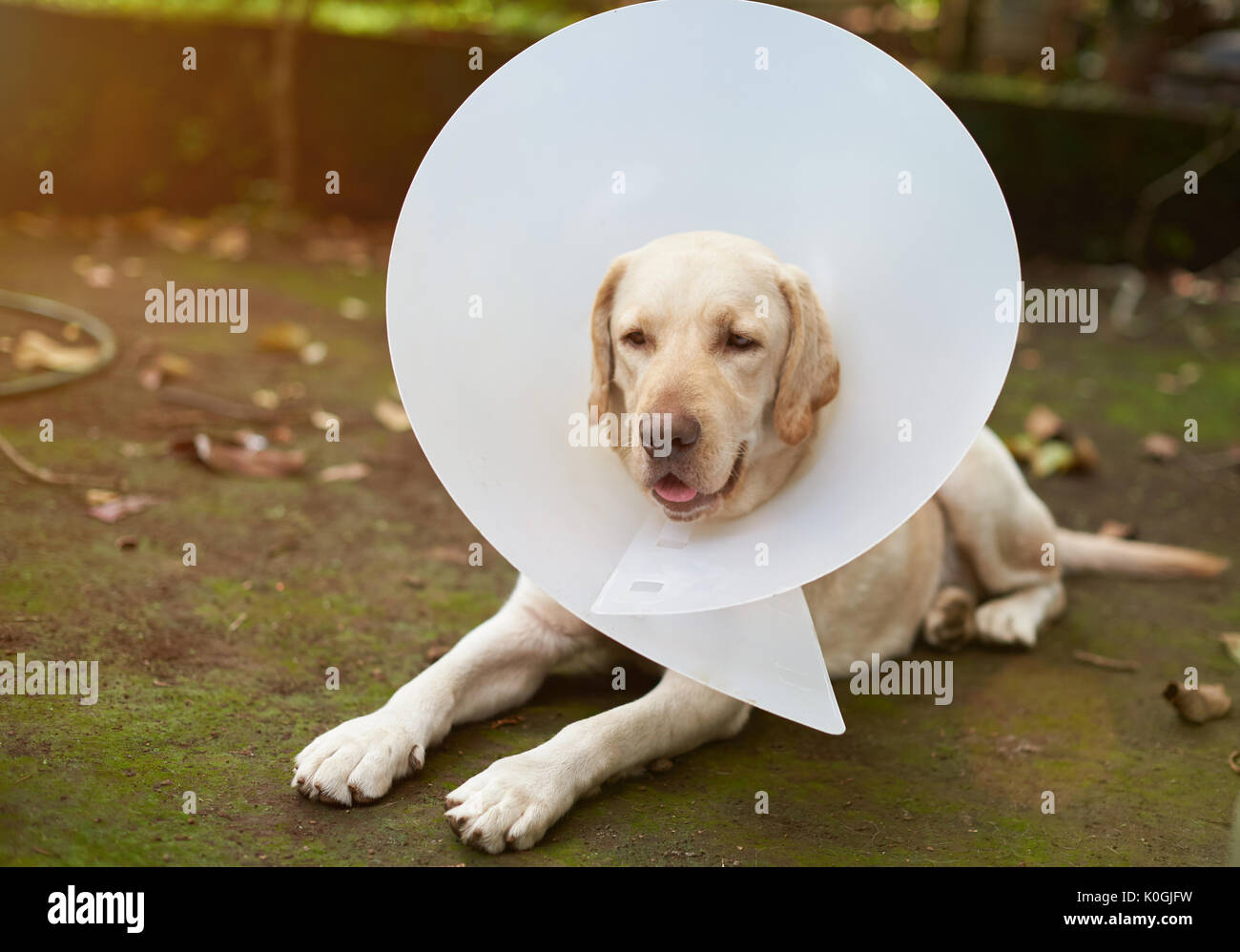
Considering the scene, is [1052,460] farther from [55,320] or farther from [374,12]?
[374,12]

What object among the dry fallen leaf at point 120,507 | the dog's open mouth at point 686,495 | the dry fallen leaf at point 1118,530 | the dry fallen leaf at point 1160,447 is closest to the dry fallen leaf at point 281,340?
the dry fallen leaf at point 120,507

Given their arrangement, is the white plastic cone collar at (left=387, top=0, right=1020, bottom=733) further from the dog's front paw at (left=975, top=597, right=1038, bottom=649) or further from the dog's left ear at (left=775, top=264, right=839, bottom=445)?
the dog's front paw at (left=975, top=597, right=1038, bottom=649)

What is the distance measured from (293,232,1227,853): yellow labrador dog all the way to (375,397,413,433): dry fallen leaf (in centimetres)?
203

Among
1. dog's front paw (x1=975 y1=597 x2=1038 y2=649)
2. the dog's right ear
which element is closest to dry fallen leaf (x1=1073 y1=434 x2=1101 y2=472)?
dog's front paw (x1=975 y1=597 x2=1038 y2=649)

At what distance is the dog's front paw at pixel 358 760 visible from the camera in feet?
7.84

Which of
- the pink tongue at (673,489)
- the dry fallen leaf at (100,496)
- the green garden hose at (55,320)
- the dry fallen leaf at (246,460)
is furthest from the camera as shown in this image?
the green garden hose at (55,320)

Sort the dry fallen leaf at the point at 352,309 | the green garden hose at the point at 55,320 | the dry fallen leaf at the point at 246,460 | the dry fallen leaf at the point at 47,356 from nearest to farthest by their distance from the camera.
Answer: the dry fallen leaf at the point at 246,460 < the green garden hose at the point at 55,320 < the dry fallen leaf at the point at 47,356 < the dry fallen leaf at the point at 352,309

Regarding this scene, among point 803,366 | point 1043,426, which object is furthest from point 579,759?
point 1043,426

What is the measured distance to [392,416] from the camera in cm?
500

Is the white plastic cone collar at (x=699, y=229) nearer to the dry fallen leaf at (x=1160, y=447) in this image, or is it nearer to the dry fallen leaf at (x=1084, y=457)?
the dry fallen leaf at (x=1084, y=457)

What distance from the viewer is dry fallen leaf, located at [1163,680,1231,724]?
3174mm

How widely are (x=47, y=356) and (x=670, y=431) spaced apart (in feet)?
11.2

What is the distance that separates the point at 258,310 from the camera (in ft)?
20.4

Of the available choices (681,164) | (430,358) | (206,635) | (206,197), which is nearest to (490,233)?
(430,358)
